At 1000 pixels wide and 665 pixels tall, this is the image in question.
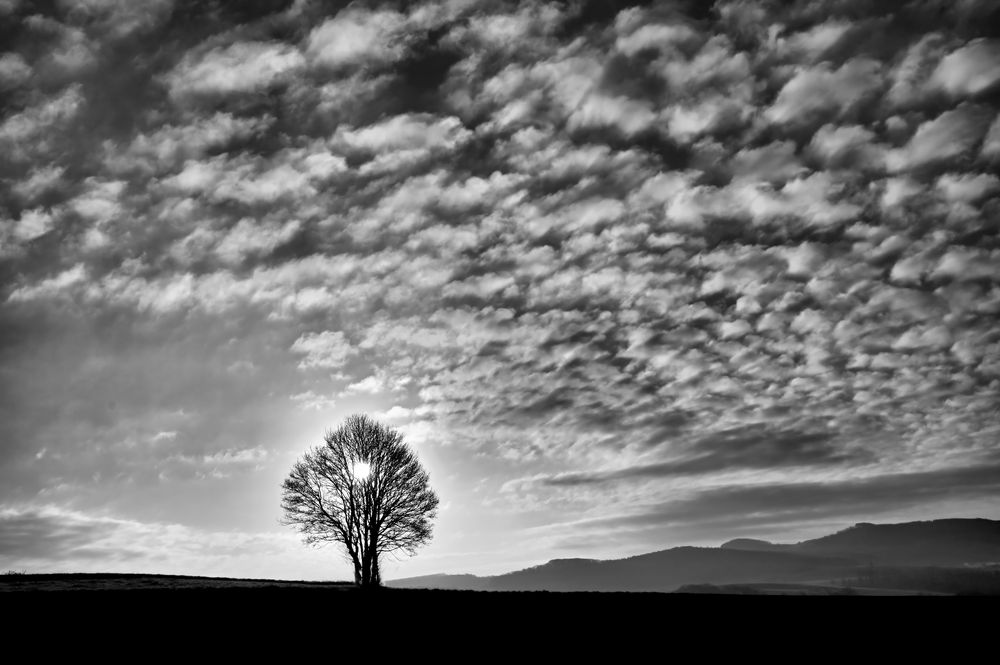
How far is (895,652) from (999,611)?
51.4 ft

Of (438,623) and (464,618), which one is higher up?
(438,623)

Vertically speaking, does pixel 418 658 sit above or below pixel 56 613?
below

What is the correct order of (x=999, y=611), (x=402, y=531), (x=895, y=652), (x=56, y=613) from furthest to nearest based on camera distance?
1. (x=402, y=531)
2. (x=999, y=611)
3. (x=56, y=613)
4. (x=895, y=652)

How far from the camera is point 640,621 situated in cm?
2261

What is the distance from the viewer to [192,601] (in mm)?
23422

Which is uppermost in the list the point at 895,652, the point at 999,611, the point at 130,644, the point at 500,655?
the point at 130,644

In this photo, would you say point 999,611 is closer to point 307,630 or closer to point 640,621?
point 640,621

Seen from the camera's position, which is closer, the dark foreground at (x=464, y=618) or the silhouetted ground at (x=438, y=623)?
the silhouetted ground at (x=438, y=623)

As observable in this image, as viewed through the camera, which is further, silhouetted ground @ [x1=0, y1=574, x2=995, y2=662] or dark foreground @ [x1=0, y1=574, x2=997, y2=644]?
dark foreground @ [x1=0, y1=574, x2=997, y2=644]

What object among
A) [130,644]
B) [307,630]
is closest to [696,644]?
[307,630]

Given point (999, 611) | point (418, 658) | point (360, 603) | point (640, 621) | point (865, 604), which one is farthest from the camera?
point (865, 604)

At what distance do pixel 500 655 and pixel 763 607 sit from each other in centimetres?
1744

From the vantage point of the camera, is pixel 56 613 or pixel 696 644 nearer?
pixel 696 644

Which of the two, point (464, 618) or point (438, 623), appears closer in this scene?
point (438, 623)
